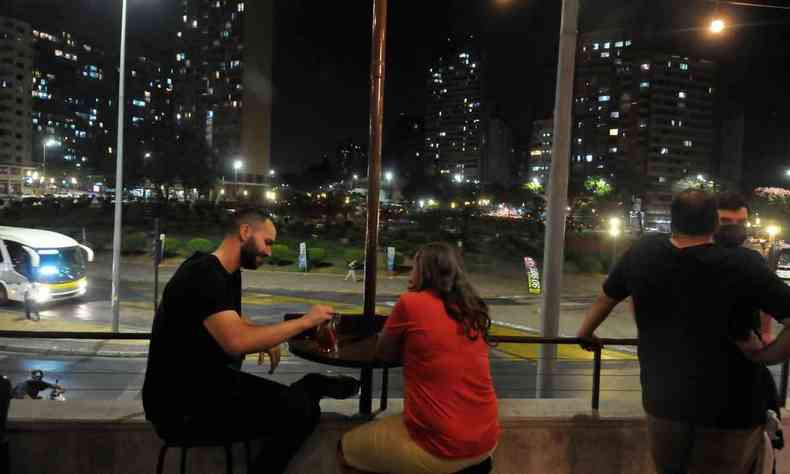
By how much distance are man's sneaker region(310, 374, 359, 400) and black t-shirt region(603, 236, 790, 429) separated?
149cm

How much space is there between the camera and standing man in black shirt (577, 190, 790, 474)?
2.41 m

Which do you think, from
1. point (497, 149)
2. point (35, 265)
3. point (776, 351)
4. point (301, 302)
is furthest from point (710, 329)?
point (497, 149)

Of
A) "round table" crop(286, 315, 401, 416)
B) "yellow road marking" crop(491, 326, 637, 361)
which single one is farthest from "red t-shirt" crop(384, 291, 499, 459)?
"yellow road marking" crop(491, 326, 637, 361)

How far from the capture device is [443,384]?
2.38 meters

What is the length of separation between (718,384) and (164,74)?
181 meters

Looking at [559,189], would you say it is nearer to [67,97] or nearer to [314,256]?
[314,256]

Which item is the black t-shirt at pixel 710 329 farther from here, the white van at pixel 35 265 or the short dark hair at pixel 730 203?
the white van at pixel 35 265

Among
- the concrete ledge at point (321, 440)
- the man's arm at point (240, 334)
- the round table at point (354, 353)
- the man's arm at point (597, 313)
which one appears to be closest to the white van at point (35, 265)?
the concrete ledge at point (321, 440)

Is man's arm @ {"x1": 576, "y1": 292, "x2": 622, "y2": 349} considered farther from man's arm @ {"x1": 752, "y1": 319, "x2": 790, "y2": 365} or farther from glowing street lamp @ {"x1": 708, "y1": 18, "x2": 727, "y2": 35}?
glowing street lamp @ {"x1": 708, "y1": 18, "x2": 727, "y2": 35}

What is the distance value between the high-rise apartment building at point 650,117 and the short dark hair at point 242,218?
134 metres

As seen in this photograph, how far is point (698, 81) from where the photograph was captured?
138250 mm

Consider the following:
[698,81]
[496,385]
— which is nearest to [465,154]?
[698,81]

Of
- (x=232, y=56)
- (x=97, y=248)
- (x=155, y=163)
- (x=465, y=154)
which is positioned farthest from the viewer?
(x=465, y=154)

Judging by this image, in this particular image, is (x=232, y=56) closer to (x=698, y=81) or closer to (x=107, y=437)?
(x=698, y=81)
